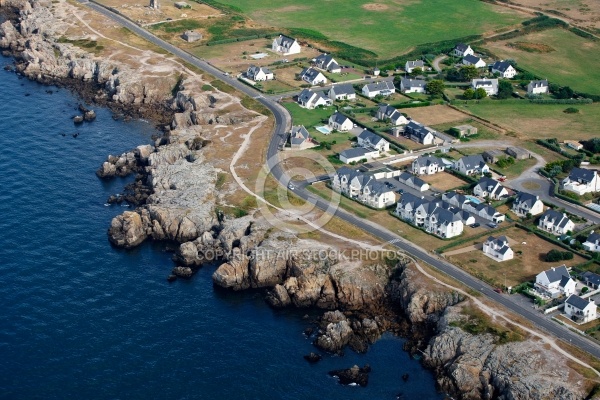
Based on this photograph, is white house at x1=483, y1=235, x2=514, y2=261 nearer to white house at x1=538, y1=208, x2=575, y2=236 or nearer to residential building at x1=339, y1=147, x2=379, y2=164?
white house at x1=538, y1=208, x2=575, y2=236

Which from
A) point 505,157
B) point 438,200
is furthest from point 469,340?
point 505,157

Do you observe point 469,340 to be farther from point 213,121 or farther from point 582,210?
point 213,121

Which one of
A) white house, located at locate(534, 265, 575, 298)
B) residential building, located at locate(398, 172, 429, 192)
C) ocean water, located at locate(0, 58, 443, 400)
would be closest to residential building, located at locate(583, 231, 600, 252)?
white house, located at locate(534, 265, 575, 298)

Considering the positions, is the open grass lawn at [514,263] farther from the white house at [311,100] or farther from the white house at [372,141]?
the white house at [311,100]

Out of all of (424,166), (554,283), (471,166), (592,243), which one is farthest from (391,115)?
(554,283)

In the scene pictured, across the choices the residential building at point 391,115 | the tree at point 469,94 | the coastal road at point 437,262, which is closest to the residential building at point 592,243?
the coastal road at point 437,262

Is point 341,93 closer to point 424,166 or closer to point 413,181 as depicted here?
point 424,166
